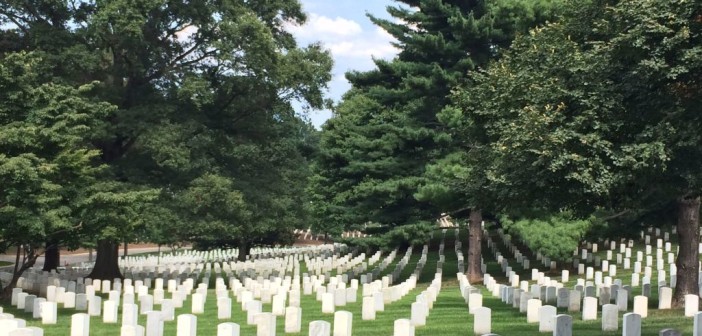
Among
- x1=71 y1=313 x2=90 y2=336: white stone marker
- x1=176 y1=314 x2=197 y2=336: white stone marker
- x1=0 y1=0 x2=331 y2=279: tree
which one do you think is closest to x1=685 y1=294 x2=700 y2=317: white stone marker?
x1=176 y1=314 x2=197 y2=336: white stone marker

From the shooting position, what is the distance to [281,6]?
28.6 metres

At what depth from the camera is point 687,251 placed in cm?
1585

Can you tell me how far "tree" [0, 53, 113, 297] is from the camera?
16.5 meters

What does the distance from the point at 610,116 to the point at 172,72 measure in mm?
18281

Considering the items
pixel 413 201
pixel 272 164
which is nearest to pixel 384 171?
pixel 413 201

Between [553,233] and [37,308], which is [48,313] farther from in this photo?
[553,233]

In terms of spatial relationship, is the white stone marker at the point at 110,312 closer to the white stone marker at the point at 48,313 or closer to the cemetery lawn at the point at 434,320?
the cemetery lawn at the point at 434,320

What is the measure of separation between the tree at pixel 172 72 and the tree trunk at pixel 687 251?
14.2m

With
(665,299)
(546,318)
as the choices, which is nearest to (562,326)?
(546,318)

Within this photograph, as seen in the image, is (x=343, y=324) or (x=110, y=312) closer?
(x=343, y=324)

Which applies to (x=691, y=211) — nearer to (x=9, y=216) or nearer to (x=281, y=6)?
(x=9, y=216)

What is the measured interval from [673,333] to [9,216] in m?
13.2

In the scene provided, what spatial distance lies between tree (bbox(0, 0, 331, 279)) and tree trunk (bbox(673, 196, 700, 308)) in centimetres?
1423

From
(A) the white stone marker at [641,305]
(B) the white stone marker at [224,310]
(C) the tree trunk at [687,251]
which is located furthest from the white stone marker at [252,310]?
(C) the tree trunk at [687,251]
